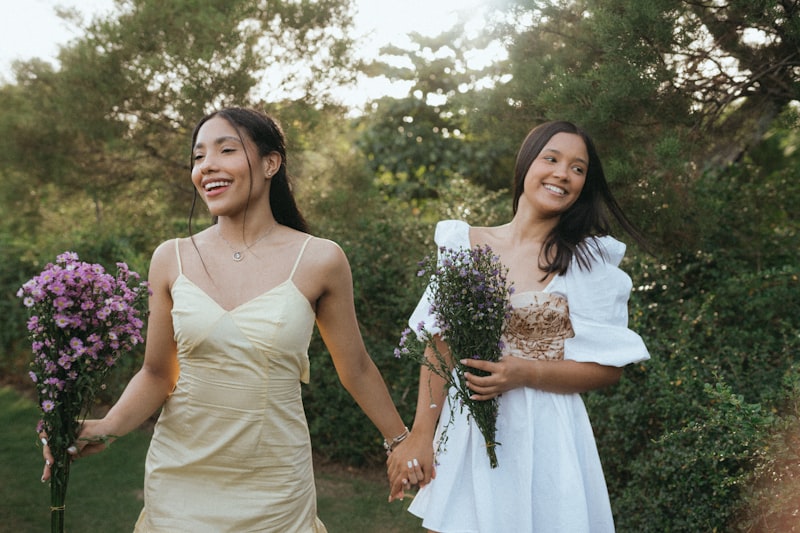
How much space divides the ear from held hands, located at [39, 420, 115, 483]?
945 millimetres

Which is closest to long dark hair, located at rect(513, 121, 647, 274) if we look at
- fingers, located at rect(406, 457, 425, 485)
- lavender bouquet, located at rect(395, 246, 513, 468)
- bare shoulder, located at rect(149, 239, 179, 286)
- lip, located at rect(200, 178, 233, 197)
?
lavender bouquet, located at rect(395, 246, 513, 468)

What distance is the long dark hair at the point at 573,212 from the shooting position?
107 inches

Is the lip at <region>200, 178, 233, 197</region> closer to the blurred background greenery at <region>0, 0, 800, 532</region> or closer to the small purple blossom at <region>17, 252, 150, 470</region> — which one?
the small purple blossom at <region>17, 252, 150, 470</region>

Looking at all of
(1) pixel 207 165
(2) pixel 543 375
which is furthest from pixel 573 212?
(1) pixel 207 165

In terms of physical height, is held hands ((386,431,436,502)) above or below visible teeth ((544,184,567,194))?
below

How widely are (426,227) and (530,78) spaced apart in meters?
2.38

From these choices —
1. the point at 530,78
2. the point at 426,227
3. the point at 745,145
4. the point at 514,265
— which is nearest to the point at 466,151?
the point at 426,227

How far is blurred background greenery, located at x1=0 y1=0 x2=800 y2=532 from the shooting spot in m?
3.79

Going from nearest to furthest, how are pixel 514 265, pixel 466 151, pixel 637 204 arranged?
pixel 514 265
pixel 637 204
pixel 466 151

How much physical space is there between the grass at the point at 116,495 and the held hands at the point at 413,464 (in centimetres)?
277

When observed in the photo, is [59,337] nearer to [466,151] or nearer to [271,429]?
[271,429]

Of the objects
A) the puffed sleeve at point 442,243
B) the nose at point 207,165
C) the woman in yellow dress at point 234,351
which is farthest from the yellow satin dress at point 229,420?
the puffed sleeve at point 442,243

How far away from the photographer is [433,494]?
265 cm

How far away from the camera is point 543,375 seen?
2.58m
